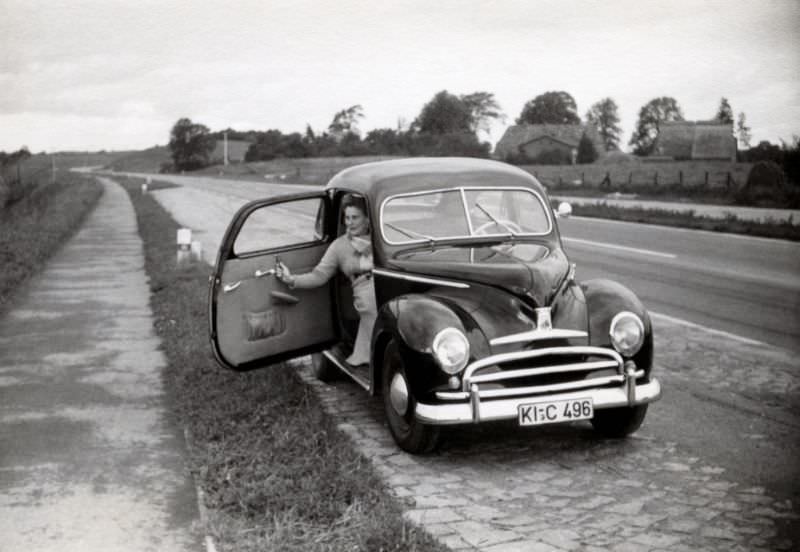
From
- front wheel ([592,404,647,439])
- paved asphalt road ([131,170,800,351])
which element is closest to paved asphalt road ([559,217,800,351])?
paved asphalt road ([131,170,800,351])

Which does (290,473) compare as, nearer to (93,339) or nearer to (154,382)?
(154,382)

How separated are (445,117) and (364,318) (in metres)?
35.8

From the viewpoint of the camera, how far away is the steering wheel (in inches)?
224

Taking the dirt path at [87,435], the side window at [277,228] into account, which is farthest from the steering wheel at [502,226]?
the side window at [277,228]

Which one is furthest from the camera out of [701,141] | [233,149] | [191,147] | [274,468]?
[233,149]

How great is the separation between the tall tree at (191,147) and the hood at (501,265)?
93912mm

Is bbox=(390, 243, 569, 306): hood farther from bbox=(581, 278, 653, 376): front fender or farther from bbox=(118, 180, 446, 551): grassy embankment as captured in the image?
bbox=(118, 180, 446, 551): grassy embankment

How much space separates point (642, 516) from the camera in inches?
158

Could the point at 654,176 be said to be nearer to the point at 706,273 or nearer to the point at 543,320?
the point at 706,273

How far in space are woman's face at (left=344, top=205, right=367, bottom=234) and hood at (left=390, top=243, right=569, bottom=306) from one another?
23.7 inches

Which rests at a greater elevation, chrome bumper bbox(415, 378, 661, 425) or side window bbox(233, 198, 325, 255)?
side window bbox(233, 198, 325, 255)

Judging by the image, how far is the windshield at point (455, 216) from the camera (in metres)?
5.66

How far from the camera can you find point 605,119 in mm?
78688

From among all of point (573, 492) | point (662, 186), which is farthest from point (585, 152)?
point (573, 492)
